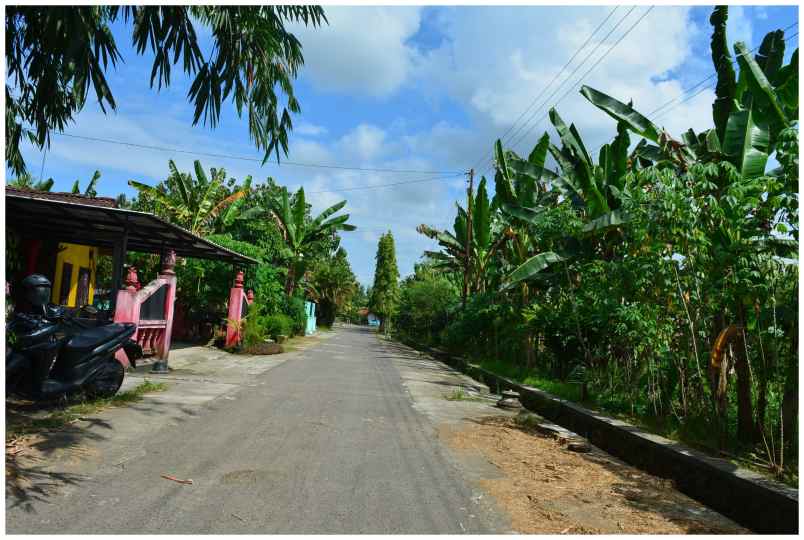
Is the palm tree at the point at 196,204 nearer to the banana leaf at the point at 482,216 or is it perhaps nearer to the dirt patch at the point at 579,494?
the banana leaf at the point at 482,216

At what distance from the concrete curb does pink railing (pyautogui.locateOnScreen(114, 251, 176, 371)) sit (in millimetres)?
7797

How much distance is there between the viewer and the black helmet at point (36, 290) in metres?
6.71

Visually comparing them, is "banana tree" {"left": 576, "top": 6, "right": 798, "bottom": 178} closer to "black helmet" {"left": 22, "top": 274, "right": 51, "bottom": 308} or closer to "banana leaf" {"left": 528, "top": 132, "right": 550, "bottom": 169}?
"banana leaf" {"left": 528, "top": 132, "right": 550, "bottom": 169}

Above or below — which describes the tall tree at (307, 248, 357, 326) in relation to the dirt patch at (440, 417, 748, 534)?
above

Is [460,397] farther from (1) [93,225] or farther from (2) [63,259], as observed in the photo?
(2) [63,259]

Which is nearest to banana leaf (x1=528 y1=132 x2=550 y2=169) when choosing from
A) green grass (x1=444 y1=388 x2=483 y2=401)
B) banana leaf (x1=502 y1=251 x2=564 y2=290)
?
banana leaf (x1=502 y1=251 x2=564 y2=290)


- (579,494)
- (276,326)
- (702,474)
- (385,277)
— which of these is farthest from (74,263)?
(385,277)

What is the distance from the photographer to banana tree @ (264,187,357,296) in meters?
26.5

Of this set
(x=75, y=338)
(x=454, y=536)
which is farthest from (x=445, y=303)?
(x=454, y=536)

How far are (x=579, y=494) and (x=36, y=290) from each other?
5.94 meters

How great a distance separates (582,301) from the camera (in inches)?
414

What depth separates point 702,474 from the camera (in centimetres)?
573

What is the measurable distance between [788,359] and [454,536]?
3.68m

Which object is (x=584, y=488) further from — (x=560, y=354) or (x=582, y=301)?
(x=560, y=354)
